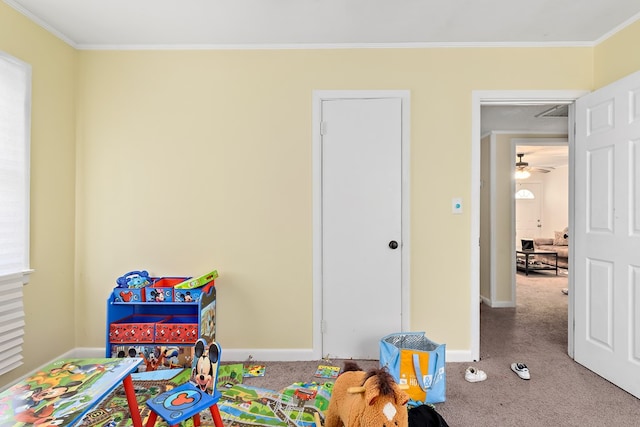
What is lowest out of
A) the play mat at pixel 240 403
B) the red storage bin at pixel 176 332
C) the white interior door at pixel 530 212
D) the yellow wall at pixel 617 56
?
the play mat at pixel 240 403

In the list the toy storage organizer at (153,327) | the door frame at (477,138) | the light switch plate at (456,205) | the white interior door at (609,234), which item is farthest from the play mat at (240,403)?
the white interior door at (609,234)

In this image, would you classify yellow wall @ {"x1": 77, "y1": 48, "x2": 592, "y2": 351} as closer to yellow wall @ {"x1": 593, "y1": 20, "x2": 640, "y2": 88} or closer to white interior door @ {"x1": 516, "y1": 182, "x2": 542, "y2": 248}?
yellow wall @ {"x1": 593, "y1": 20, "x2": 640, "y2": 88}

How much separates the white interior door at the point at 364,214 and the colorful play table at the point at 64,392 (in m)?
1.55

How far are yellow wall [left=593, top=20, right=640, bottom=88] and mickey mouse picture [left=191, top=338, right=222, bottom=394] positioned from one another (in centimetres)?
322

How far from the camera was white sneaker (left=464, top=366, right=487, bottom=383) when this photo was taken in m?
2.35

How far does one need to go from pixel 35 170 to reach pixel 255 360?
2130 millimetres

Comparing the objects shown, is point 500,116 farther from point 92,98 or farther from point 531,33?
point 92,98

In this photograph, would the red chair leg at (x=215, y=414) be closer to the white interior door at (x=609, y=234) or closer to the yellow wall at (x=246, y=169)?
the yellow wall at (x=246, y=169)

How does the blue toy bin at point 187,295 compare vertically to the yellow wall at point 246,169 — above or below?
below

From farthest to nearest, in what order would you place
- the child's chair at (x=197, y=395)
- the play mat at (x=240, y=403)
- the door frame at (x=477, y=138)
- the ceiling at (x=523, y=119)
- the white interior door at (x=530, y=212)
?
the white interior door at (x=530, y=212)
the ceiling at (x=523, y=119)
the door frame at (x=477, y=138)
the play mat at (x=240, y=403)
the child's chair at (x=197, y=395)

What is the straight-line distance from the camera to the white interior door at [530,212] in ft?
30.8

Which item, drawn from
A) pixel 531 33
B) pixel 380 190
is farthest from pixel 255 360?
pixel 531 33

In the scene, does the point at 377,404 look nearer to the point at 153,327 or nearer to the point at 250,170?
the point at 153,327

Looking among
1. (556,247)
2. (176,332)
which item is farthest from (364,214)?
(556,247)
